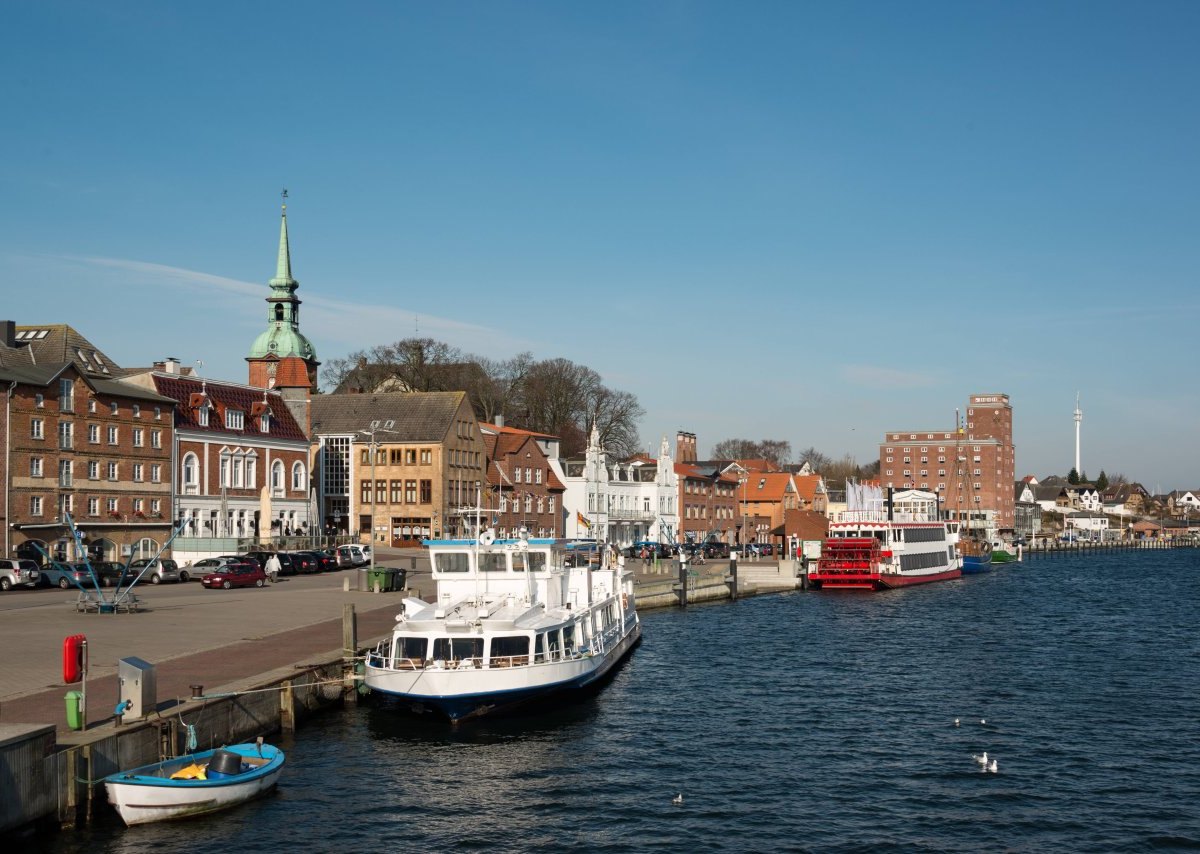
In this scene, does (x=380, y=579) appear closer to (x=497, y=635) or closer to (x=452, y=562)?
(x=452, y=562)

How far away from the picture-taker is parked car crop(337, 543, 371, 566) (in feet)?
252

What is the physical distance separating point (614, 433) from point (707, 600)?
55.5m

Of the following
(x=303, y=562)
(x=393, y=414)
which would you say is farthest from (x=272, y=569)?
(x=393, y=414)

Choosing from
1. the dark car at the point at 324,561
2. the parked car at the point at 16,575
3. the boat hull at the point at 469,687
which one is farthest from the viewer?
the dark car at the point at 324,561

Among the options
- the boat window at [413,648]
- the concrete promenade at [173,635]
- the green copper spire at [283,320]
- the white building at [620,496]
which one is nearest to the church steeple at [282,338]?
the green copper spire at [283,320]

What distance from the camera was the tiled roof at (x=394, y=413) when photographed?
94562 mm

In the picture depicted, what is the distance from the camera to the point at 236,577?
60906 millimetres

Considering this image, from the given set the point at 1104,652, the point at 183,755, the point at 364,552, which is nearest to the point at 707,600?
Answer: the point at 364,552

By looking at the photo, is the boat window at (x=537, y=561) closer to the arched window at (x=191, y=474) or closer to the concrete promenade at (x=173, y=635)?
the concrete promenade at (x=173, y=635)

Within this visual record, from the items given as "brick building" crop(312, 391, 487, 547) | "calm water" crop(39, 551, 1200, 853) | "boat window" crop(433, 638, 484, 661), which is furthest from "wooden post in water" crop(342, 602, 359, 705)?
"brick building" crop(312, 391, 487, 547)

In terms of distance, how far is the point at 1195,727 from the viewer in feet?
113

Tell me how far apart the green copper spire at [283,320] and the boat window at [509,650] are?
75.6 meters

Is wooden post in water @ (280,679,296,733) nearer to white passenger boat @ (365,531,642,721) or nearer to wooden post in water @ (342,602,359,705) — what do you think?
white passenger boat @ (365,531,642,721)

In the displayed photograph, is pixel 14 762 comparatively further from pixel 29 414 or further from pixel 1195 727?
pixel 29 414
